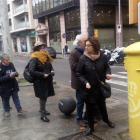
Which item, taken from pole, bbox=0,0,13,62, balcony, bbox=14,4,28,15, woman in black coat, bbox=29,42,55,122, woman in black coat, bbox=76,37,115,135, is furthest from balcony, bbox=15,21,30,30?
woman in black coat, bbox=76,37,115,135

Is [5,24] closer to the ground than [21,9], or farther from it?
closer to the ground

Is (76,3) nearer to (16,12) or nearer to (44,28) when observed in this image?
(44,28)

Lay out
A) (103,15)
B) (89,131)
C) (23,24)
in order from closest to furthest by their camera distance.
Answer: (89,131)
(103,15)
(23,24)

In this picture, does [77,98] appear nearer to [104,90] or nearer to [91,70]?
[104,90]

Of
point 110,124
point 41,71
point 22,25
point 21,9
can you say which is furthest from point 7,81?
point 21,9

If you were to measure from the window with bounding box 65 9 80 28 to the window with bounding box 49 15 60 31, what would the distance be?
240cm

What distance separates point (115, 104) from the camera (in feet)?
18.1

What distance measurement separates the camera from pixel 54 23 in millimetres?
30297

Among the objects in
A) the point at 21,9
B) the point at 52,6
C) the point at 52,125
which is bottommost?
the point at 52,125

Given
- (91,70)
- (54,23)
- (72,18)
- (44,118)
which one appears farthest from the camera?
(54,23)

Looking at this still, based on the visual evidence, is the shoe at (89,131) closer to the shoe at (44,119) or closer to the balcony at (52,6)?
the shoe at (44,119)

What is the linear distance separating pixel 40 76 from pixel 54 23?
27.0 metres

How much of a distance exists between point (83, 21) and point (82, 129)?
20.9 m

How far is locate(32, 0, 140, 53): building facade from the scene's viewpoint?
23781 millimetres
